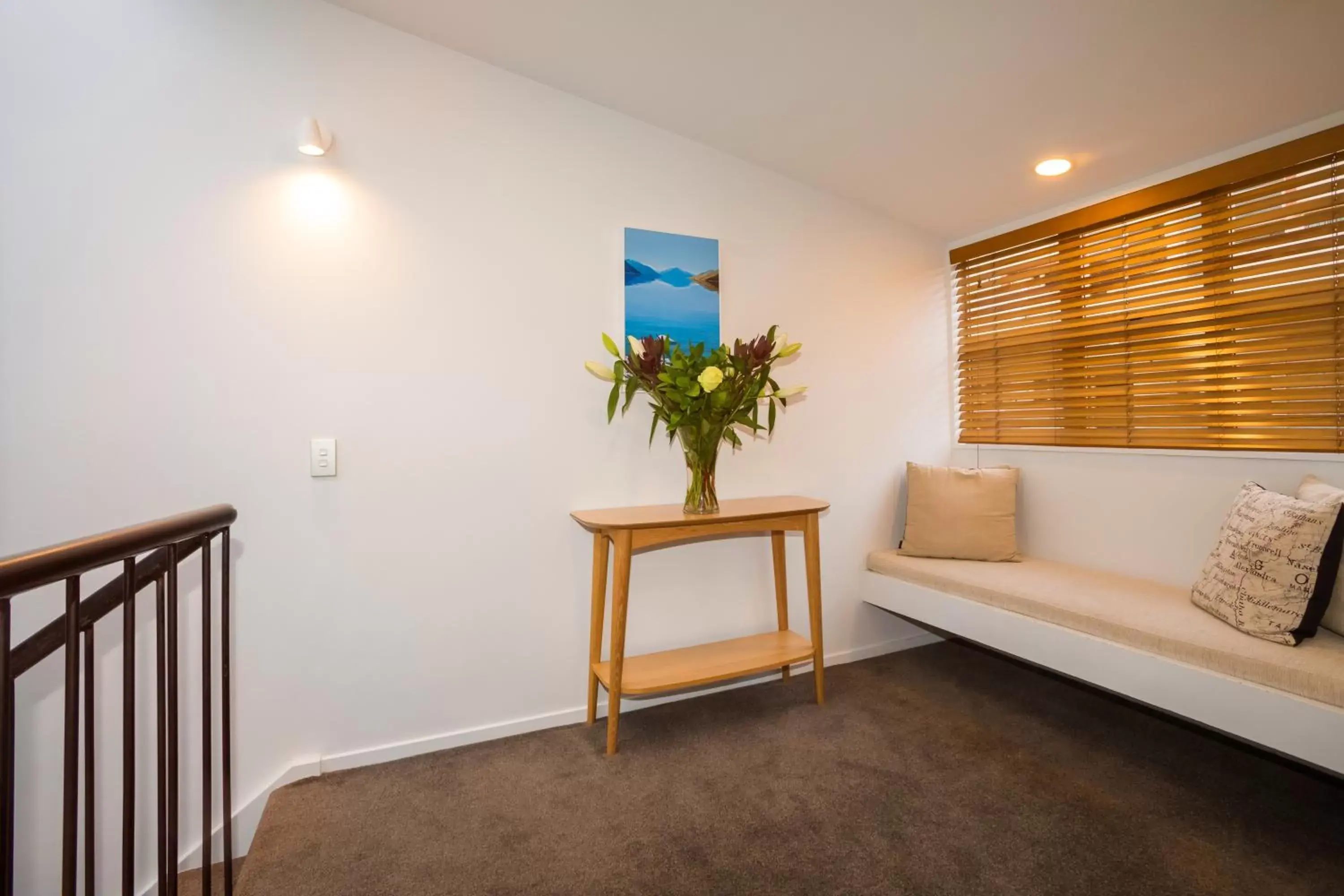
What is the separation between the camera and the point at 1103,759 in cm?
205

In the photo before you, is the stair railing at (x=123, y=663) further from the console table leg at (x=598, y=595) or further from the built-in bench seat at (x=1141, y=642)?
the built-in bench seat at (x=1141, y=642)

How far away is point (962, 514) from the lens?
9.14 ft

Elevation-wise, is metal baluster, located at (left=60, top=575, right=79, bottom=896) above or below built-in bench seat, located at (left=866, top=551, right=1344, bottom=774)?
above

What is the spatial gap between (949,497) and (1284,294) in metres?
1.30

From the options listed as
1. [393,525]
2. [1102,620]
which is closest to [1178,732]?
[1102,620]

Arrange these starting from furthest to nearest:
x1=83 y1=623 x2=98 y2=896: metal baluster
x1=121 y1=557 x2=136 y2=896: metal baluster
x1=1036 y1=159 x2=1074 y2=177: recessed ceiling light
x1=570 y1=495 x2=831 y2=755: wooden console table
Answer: x1=1036 y1=159 x2=1074 y2=177: recessed ceiling light, x1=570 y1=495 x2=831 y2=755: wooden console table, x1=121 y1=557 x2=136 y2=896: metal baluster, x1=83 y1=623 x2=98 y2=896: metal baluster

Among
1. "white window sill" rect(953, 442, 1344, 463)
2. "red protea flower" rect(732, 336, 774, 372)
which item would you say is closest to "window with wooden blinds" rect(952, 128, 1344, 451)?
"white window sill" rect(953, 442, 1344, 463)

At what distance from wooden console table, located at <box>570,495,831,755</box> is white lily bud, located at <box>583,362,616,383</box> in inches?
19.2

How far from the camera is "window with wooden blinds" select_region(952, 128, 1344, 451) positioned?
2.06 m

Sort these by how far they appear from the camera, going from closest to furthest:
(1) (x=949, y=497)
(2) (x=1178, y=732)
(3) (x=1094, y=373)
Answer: (2) (x=1178, y=732) < (3) (x=1094, y=373) < (1) (x=949, y=497)

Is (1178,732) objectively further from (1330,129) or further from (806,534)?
(1330,129)

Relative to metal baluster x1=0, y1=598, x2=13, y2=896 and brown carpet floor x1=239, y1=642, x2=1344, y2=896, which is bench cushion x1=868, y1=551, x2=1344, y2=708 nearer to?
brown carpet floor x1=239, y1=642, x2=1344, y2=896

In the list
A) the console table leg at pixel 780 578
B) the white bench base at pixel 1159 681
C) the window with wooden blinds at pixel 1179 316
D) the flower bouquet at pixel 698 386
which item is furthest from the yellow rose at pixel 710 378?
the window with wooden blinds at pixel 1179 316

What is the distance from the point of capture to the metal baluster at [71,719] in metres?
0.86
